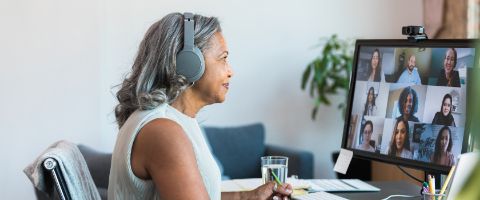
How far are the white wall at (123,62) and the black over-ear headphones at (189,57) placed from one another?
7.21 ft

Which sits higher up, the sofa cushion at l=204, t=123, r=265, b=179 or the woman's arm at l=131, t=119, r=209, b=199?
the woman's arm at l=131, t=119, r=209, b=199

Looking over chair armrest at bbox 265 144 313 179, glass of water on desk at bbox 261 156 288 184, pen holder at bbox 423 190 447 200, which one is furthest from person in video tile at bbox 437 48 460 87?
chair armrest at bbox 265 144 313 179

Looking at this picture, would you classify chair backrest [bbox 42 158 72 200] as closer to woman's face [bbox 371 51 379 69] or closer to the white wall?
woman's face [bbox 371 51 379 69]

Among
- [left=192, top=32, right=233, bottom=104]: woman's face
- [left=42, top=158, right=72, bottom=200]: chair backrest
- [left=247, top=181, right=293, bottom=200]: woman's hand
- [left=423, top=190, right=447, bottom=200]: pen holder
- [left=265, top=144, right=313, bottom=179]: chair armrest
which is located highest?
[left=192, top=32, right=233, bottom=104]: woman's face

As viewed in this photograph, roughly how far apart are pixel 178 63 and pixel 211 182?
280 millimetres

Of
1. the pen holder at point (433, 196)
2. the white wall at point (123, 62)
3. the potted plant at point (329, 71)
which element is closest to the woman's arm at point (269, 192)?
the pen holder at point (433, 196)

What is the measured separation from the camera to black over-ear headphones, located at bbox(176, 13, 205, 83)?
158cm

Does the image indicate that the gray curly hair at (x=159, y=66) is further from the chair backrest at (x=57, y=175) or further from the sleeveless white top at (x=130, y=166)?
the chair backrest at (x=57, y=175)

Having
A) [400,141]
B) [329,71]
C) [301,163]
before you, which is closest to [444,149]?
[400,141]

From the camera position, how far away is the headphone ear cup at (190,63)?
1582mm

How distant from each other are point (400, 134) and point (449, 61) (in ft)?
0.83

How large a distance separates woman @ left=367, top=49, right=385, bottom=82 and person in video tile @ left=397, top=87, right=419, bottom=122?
11 cm

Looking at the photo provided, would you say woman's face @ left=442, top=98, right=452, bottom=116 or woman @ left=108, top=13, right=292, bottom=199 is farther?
woman's face @ left=442, top=98, right=452, bottom=116

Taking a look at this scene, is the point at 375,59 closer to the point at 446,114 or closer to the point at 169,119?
the point at 446,114
